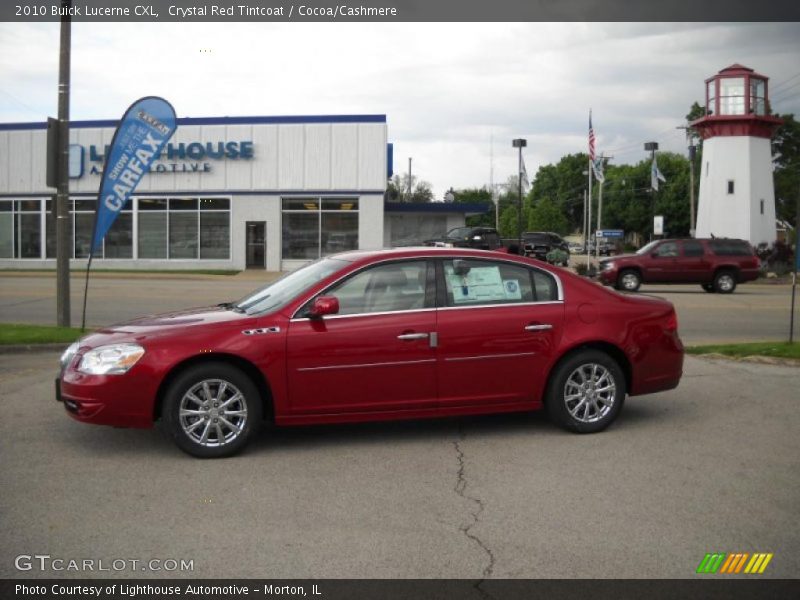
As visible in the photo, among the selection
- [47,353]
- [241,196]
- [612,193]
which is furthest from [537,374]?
[612,193]

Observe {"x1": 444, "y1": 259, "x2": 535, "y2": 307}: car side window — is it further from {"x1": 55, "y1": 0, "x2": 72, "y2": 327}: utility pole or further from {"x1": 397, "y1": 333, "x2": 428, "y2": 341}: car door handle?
{"x1": 55, "y1": 0, "x2": 72, "y2": 327}: utility pole

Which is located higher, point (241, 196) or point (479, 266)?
point (241, 196)

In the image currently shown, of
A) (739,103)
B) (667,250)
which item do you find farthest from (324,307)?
(739,103)

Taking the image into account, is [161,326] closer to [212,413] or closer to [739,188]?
[212,413]

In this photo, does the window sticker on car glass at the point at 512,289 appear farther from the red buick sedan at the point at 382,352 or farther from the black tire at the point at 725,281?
the black tire at the point at 725,281

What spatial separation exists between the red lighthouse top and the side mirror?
139ft

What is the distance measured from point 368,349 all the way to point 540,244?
37633 millimetres

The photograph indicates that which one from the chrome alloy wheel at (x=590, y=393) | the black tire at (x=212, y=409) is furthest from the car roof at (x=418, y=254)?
the black tire at (x=212, y=409)

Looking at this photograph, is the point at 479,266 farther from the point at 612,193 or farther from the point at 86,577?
the point at 612,193

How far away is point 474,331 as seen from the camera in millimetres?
6902

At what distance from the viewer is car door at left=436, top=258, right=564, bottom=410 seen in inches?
271

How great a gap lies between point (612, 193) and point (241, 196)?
77701 millimetres

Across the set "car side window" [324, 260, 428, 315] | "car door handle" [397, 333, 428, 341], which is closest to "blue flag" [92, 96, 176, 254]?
"car side window" [324, 260, 428, 315]

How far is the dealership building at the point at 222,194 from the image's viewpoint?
38.4 meters
